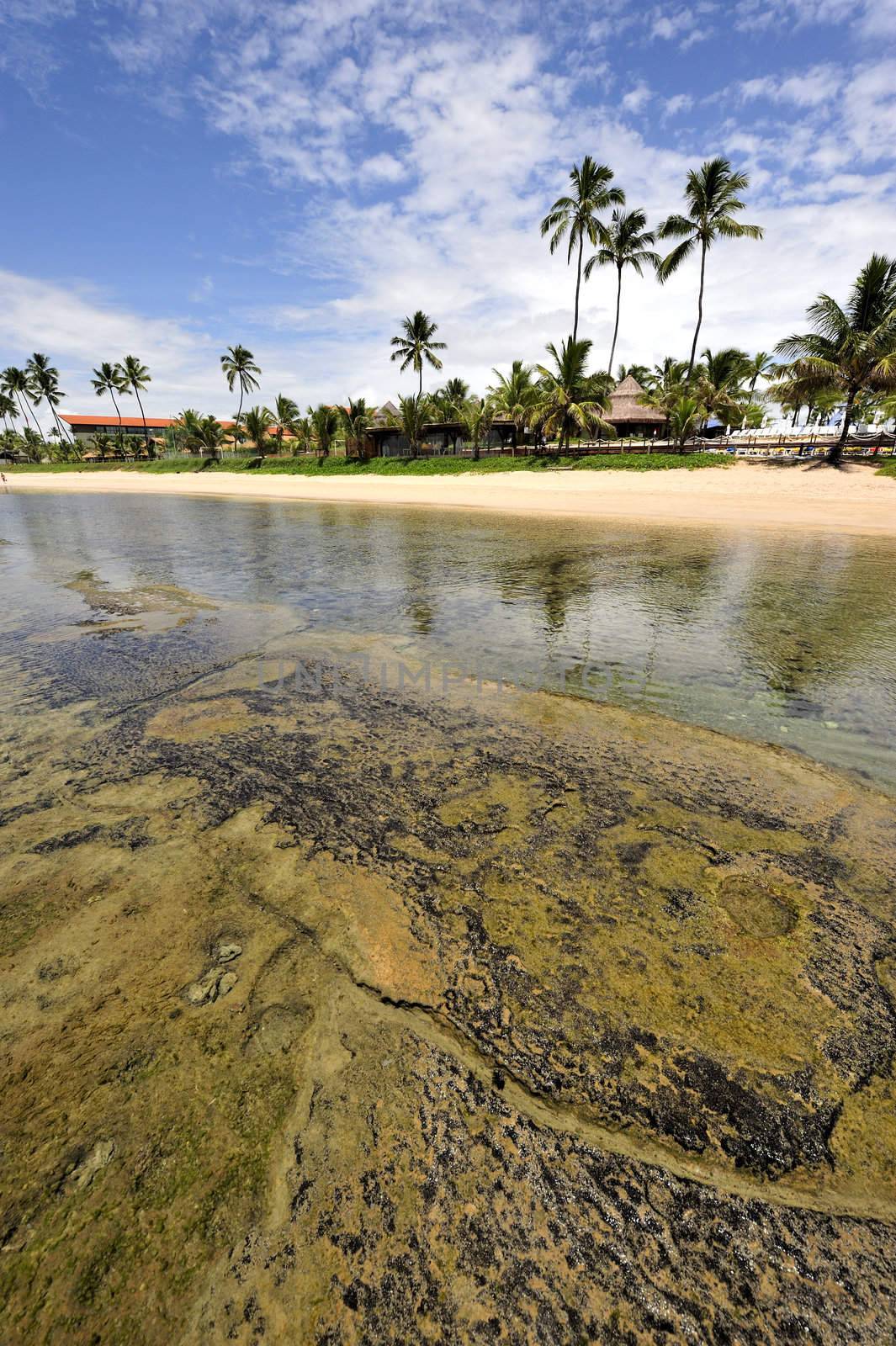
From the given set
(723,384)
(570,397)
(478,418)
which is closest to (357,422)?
(478,418)

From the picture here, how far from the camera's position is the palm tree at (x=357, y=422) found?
1873 inches

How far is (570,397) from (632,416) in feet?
38.0

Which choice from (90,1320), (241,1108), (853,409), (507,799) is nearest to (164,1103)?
(241,1108)

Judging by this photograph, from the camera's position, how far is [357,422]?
48.1 metres

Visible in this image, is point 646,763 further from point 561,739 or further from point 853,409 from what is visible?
point 853,409

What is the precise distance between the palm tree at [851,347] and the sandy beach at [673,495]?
4.30 meters

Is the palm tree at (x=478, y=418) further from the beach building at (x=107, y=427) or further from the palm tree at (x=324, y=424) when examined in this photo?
the beach building at (x=107, y=427)

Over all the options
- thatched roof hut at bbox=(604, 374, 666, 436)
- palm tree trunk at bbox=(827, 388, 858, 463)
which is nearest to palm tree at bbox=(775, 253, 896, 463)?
palm tree trunk at bbox=(827, 388, 858, 463)

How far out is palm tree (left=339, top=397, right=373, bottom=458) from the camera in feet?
156

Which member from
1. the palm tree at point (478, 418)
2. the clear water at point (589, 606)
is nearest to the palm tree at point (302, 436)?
the palm tree at point (478, 418)

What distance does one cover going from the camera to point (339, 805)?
140 inches

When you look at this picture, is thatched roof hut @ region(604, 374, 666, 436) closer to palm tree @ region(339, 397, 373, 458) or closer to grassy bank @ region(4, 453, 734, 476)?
grassy bank @ region(4, 453, 734, 476)

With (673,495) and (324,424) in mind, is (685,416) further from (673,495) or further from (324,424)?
(324,424)

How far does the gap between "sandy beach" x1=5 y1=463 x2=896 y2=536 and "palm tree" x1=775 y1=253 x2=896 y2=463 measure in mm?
4297
